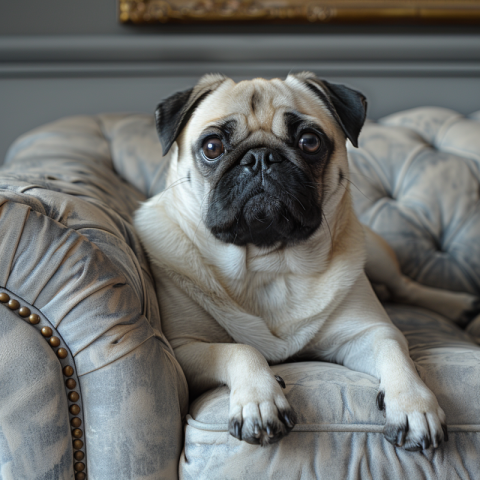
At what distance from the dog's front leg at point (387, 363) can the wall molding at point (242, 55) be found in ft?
4.93

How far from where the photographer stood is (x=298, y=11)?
2.23 meters

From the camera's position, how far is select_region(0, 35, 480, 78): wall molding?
2.17 m

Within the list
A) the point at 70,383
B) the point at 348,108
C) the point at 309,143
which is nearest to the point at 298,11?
the point at 348,108

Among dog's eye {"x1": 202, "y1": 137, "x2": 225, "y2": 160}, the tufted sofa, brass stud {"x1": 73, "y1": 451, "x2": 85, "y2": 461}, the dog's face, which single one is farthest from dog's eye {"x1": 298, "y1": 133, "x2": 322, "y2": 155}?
brass stud {"x1": 73, "y1": 451, "x2": 85, "y2": 461}

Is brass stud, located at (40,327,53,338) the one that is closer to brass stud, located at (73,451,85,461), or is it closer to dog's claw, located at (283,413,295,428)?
brass stud, located at (73,451,85,461)

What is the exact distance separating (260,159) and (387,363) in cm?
55

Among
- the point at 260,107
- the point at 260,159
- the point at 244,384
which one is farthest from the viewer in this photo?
the point at 260,107

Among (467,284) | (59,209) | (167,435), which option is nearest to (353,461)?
(167,435)

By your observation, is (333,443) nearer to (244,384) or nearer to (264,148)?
(244,384)

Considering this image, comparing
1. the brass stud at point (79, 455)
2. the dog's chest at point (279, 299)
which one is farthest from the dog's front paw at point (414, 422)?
the brass stud at point (79, 455)

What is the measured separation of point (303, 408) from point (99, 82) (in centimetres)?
202

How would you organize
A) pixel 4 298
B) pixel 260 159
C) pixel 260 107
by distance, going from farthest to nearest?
pixel 260 107 < pixel 260 159 < pixel 4 298

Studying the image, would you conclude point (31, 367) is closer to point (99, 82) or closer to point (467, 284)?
point (467, 284)

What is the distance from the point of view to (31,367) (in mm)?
711
